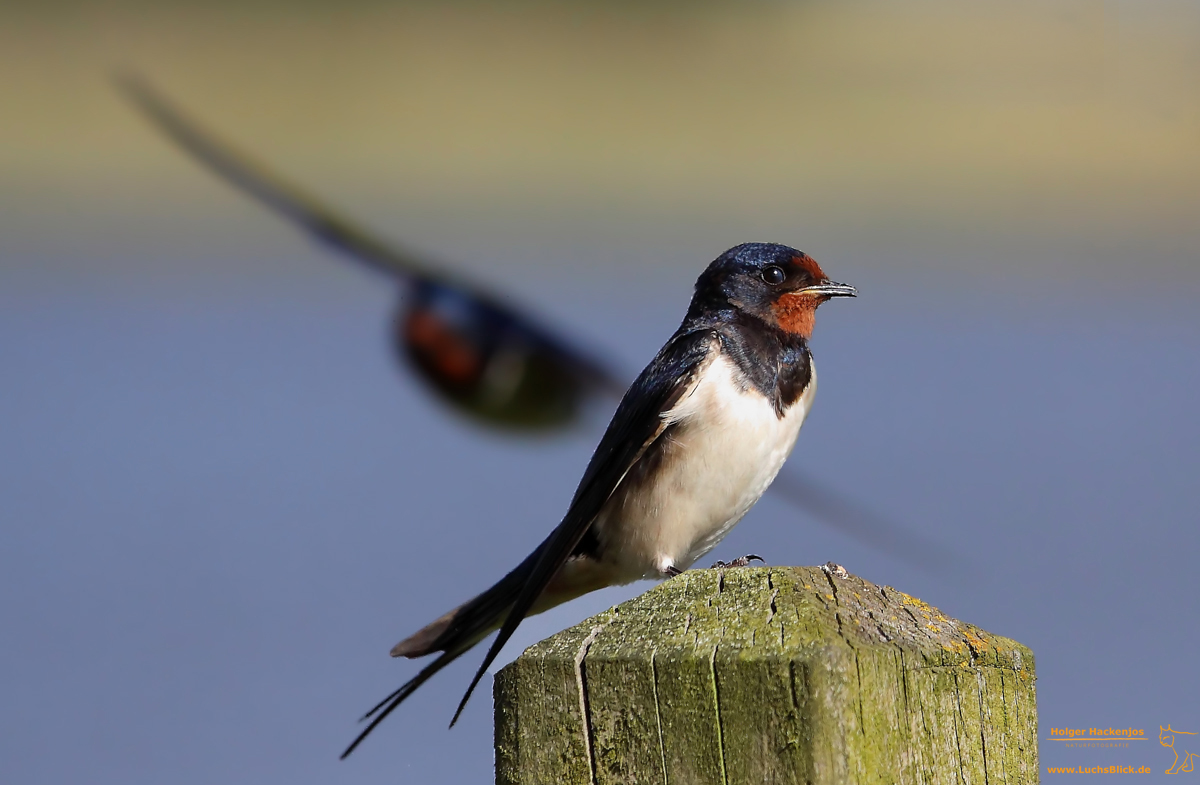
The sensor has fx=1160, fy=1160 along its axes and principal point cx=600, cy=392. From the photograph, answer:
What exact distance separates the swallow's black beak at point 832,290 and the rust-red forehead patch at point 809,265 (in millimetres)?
39

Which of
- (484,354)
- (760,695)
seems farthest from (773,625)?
(484,354)

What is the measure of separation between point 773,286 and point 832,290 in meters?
0.13

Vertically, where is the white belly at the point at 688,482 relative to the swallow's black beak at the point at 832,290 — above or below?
below

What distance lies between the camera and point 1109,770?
6.18ft

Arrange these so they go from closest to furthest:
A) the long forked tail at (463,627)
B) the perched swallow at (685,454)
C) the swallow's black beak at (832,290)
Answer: the long forked tail at (463,627) → the perched swallow at (685,454) → the swallow's black beak at (832,290)

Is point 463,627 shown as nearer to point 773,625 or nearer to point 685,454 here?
point 685,454

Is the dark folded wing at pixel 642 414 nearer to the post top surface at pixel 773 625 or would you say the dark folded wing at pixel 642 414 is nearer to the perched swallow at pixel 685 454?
the perched swallow at pixel 685 454

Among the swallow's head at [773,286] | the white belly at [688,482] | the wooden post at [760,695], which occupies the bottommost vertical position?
the wooden post at [760,695]

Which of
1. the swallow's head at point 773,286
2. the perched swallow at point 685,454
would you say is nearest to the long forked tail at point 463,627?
the perched swallow at point 685,454

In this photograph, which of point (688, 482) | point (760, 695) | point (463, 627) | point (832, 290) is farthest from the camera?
point (832, 290)

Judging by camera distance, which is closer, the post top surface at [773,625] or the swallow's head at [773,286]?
the post top surface at [773,625]

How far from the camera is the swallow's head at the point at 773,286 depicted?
2.57m

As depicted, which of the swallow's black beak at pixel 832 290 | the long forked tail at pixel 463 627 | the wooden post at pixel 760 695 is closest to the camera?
the wooden post at pixel 760 695

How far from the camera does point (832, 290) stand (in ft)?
8.43
